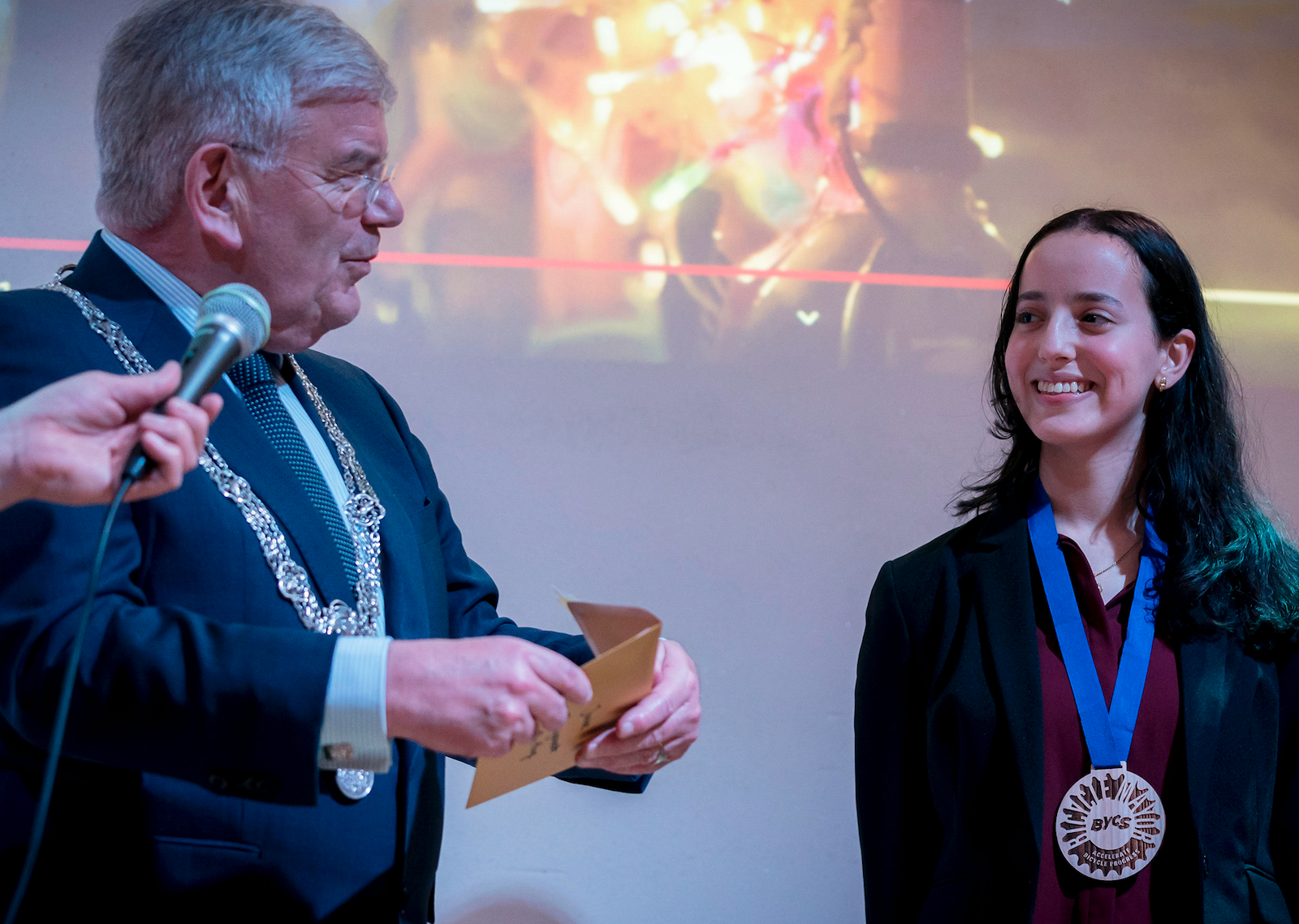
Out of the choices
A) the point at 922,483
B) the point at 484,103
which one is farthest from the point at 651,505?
the point at 484,103

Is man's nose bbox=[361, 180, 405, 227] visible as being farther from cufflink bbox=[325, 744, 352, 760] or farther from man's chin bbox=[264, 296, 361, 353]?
cufflink bbox=[325, 744, 352, 760]

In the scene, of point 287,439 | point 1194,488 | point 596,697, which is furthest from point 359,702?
point 1194,488

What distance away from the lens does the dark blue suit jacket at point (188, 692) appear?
3.00 ft

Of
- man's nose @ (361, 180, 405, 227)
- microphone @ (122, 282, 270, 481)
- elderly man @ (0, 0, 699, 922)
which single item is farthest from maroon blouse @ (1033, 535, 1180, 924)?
microphone @ (122, 282, 270, 481)

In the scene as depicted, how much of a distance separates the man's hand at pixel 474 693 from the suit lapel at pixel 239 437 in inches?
10.6

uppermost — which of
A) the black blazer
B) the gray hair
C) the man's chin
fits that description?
the gray hair

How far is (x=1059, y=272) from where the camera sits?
1708 mm

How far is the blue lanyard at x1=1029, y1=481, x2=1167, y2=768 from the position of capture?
1514mm

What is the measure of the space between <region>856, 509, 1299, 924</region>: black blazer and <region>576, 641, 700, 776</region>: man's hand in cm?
58

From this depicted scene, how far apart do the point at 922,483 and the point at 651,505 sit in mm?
708

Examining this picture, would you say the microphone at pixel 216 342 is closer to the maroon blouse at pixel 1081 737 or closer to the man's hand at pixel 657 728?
the man's hand at pixel 657 728

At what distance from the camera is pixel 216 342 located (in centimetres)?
82

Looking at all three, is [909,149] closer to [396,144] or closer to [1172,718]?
[396,144]

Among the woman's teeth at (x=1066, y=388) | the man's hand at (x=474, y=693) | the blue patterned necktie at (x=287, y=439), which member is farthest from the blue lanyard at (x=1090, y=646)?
the blue patterned necktie at (x=287, y=439)
